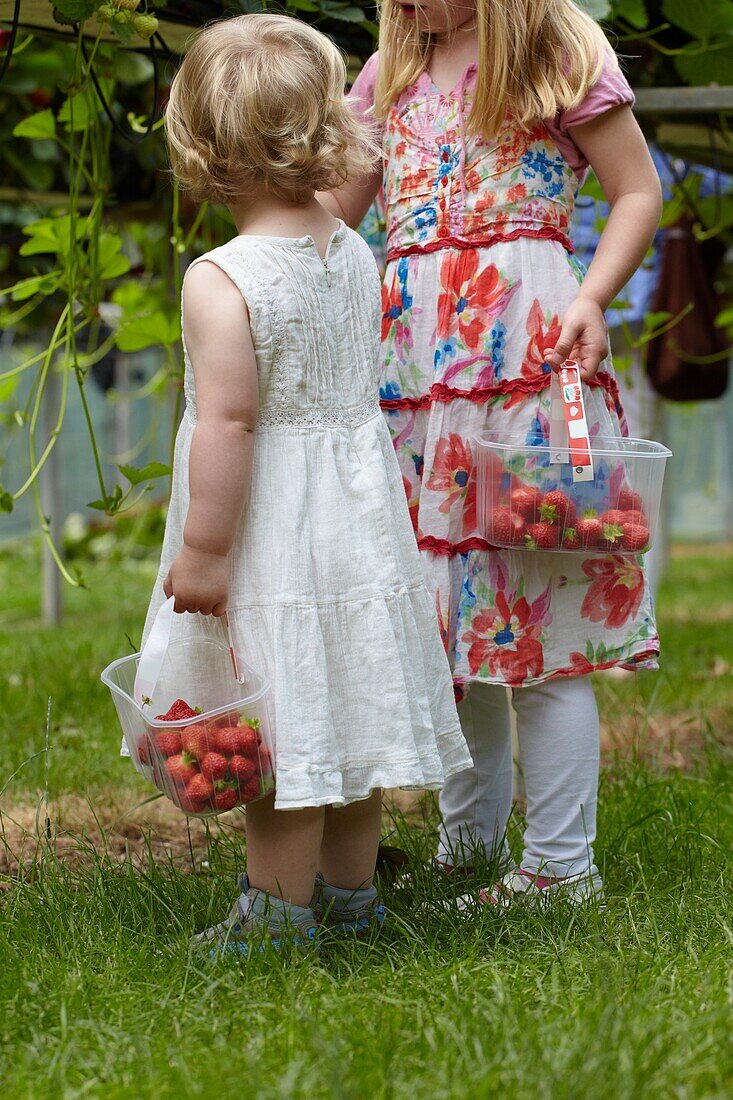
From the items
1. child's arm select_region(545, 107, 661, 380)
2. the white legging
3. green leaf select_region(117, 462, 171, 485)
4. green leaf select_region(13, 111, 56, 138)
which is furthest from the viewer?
green leaf select_region(13, 111, 56, 138)

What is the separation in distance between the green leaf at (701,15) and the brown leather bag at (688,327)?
139cm

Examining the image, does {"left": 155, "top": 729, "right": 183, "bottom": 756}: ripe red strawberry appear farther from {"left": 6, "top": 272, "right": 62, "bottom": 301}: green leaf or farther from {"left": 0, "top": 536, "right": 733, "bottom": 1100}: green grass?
{"left": 6, "top": 272, "right": 62, "bottom": 301}: green leaf

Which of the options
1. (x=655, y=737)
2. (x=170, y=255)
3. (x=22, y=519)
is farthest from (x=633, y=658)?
(x=22, y=519)

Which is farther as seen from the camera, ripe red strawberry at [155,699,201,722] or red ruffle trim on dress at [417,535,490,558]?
red ruffle trim on dress at [417,535,490,558]

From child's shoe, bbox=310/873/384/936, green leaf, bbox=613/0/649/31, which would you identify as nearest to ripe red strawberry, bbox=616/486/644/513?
child's shoe, bbox=310/873/384/936

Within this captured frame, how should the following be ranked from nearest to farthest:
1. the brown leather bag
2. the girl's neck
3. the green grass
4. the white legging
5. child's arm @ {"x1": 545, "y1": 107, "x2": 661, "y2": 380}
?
1. the green grass
2. the girl's neck
3. child's arm @ {"x1": 545, "y1": 107, "x2": 661, "y2": 380}
4. the white legging
5. the brown leather bag

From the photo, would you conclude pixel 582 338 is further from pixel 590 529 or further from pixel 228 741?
pixel 228 741

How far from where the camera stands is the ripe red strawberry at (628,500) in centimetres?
151

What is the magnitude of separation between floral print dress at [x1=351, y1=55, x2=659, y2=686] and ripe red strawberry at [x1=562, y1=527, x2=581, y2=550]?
0.10 metres

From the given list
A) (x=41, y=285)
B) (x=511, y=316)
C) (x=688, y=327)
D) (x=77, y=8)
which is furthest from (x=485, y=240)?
(x=688, y=327)

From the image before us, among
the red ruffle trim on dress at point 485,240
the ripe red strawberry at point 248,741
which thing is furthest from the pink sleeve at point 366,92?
the ripe red strawberry at point 248,741

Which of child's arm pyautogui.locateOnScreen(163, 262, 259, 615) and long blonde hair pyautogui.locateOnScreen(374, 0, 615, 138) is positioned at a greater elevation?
long blonde hair pyautogui.locateOnScreen(374, 0, 615, 138)

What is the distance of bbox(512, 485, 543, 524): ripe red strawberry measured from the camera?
1487 mm

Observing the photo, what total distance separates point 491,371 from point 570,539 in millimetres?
257
